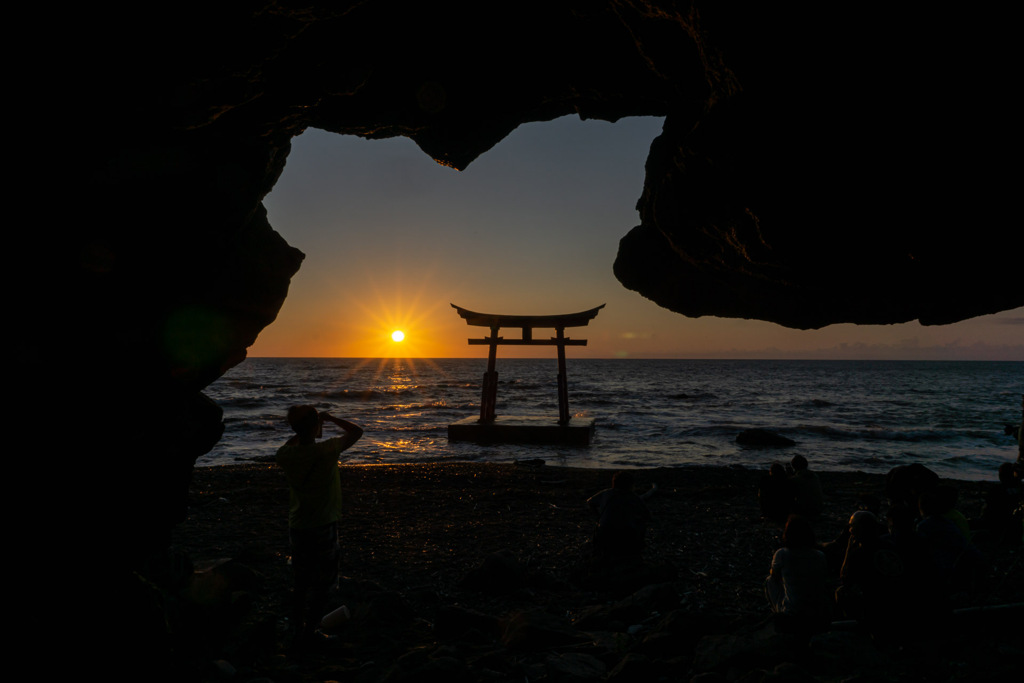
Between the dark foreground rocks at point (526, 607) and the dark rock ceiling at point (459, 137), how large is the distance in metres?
1.42

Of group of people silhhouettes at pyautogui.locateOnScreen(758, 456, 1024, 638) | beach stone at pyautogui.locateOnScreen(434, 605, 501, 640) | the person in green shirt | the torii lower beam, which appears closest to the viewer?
group of people silhhouettes at pyautogui.locateOnScreen(758, 456, 1024, 638)

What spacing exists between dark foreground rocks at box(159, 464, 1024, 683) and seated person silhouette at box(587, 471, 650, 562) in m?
0.20

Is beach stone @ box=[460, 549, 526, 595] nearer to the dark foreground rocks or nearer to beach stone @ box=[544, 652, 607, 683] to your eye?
the dark foreground rocks

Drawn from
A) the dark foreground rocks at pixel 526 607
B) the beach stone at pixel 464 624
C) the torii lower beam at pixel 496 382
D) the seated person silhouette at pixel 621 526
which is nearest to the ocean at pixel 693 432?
the torii lower beam at pixel 496 382

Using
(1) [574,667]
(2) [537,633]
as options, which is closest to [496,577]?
(2) [537,633]

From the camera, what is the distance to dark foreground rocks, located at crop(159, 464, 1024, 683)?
3.45 meters

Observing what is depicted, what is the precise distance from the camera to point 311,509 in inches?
147

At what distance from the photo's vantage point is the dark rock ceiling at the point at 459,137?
2809 mm

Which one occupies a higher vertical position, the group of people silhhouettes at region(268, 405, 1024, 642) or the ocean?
the group of people silhhouettes at region(268, 405, 1024, 642)

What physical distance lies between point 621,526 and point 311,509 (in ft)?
10.7

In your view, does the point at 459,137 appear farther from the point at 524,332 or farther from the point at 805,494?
the point at 524,332

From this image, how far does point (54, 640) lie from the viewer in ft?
8.68

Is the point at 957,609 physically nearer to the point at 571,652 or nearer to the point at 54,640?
the point at 571,652

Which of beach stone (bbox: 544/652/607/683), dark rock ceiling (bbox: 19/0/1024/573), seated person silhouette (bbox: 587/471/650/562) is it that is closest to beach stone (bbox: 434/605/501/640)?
beach stone (bbox: 544/652/607/683)
